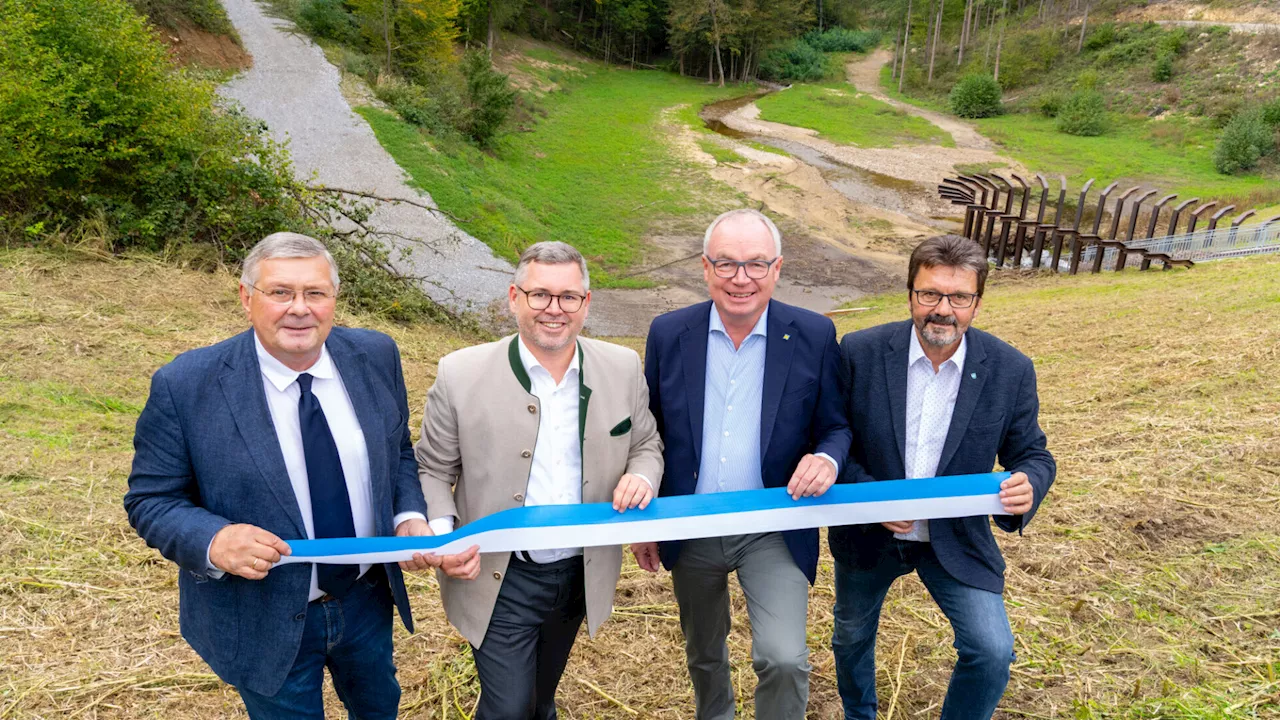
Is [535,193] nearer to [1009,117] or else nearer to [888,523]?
[888,523]

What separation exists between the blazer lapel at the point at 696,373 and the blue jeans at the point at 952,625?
875 millimetres

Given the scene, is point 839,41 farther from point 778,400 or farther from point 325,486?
point 325,486

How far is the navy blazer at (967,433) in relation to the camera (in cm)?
313

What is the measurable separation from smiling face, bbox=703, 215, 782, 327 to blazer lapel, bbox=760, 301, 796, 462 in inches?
5.0

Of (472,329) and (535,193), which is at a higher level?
(535,193)

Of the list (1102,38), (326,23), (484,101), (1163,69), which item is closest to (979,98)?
(1163,69)

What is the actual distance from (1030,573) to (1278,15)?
6019 cm

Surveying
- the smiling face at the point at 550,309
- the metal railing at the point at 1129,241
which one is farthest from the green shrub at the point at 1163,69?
the smiling face at the point at 550,309

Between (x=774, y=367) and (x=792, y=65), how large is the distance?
65980mm

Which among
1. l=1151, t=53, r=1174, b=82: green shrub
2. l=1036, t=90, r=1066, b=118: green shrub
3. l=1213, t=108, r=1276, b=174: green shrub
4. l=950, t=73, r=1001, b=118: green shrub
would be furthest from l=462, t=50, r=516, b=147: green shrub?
l=1151, t=53, r=1174, b=82: green shrub

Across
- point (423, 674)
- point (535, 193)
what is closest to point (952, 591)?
point (423, 674)

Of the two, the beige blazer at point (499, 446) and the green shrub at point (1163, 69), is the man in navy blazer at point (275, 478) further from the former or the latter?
the green shrub at point (1163, 69)

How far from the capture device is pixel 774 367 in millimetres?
3346

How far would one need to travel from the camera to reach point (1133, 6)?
58031mm
